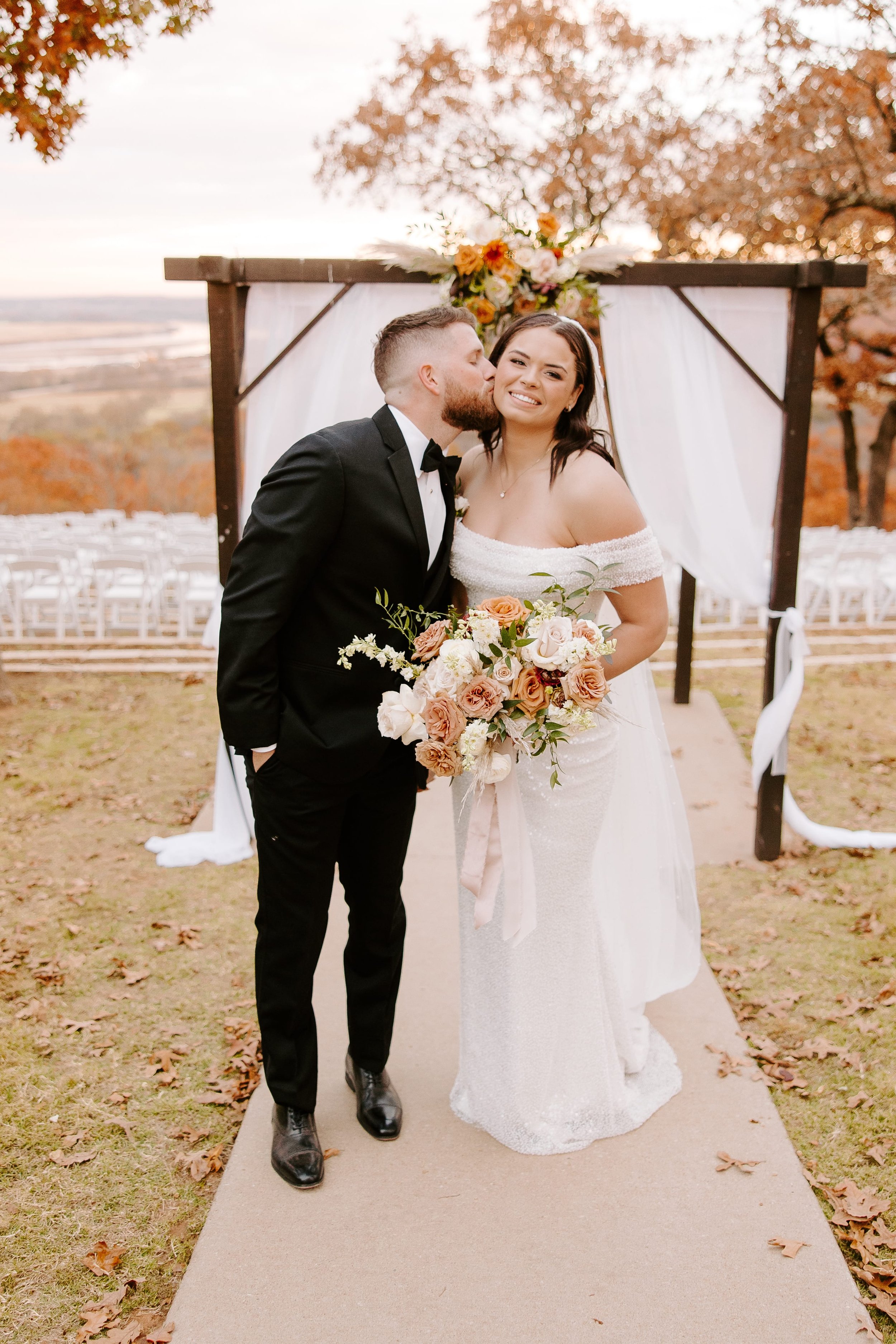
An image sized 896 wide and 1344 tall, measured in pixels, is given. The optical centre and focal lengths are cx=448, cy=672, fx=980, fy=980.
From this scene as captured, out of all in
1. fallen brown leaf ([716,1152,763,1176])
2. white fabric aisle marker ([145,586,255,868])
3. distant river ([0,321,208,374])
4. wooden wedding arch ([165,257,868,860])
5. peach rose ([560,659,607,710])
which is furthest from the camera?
distant river ([0,321,208,374])

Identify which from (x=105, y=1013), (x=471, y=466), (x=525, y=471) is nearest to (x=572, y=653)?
(x=525, y=471)

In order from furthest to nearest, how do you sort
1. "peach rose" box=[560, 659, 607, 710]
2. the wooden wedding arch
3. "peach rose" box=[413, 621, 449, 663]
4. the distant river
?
1. the distant river
2. the wooden wedding arch
3. "peach rose" box=[413, 621, 449, 663]
4. "peach rose" box=[560, 659, 607, 710]

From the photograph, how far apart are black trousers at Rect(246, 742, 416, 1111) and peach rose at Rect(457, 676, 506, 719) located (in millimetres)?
487

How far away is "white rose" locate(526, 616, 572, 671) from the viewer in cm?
240

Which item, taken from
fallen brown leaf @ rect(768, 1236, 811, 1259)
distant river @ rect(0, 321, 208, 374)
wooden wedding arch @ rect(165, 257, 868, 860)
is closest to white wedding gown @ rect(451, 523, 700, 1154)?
fallen brown leaf @ rect(768, 1236, 811, 1259)

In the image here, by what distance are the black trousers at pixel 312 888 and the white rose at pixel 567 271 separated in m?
2.98

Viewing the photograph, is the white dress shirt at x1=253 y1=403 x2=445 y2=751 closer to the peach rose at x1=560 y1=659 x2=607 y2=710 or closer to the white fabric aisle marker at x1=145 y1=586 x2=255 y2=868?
the peach rose at x1=560 y1=659 x2=607 y2=710

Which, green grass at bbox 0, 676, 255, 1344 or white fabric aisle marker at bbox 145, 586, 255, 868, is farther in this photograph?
white fabric aisle marker at bbox 145, 586, 255, 868

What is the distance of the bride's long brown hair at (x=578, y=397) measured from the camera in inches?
110

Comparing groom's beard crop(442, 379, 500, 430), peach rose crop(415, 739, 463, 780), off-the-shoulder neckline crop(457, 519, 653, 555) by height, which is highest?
groom's beard crop(442, 379, 500, 430)

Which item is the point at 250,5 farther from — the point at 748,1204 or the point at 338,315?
the point at 748,1204

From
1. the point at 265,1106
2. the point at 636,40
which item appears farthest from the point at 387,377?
the point at 636,40

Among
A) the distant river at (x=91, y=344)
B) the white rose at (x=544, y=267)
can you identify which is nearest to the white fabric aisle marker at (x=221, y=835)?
the white rose at (x=544, y=267)

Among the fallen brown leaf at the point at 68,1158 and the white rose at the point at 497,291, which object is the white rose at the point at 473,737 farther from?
the white rose at the point at 497,291
